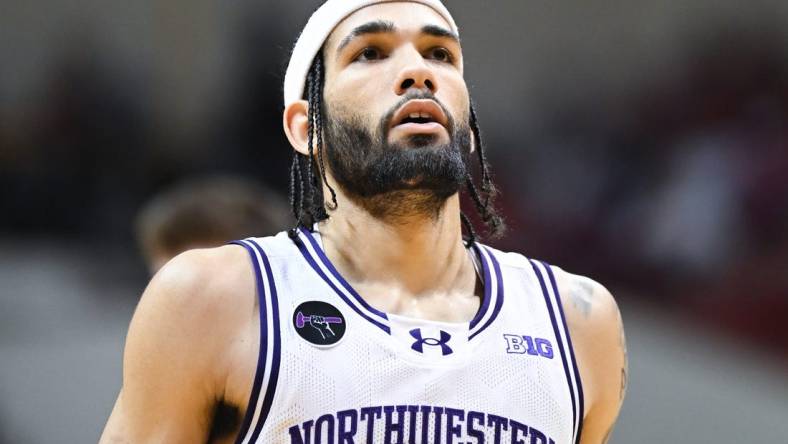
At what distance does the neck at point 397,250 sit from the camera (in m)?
3.14

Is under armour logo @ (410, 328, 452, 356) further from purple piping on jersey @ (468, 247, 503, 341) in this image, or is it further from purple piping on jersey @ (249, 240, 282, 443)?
purple piping on jersey @ (249, 240, 282, 443)

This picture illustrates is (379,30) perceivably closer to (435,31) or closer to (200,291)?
(435,31)

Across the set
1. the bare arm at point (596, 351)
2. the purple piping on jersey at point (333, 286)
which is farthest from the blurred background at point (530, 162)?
the purple piping on jersey at point (333, 286)

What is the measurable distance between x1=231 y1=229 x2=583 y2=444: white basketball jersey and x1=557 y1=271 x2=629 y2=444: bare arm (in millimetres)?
67

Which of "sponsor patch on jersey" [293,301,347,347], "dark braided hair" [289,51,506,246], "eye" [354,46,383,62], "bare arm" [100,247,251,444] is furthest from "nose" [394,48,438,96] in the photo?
"bare arm" [100,247,251,444]

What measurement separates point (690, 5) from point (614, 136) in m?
1.53

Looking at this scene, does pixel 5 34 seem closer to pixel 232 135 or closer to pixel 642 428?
pixel 232 135

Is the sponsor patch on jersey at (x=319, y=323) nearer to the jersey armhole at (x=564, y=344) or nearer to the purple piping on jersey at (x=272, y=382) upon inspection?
the purple piping on jersey at (x=272, y=382)

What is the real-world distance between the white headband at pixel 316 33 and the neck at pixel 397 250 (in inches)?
17.9

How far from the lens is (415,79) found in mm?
3139

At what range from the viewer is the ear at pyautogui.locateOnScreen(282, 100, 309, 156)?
11.2ft

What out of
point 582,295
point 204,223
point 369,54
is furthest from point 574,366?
point 204,223

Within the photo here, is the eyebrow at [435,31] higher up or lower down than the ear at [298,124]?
higher up

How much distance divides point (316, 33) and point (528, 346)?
3.81 feet
